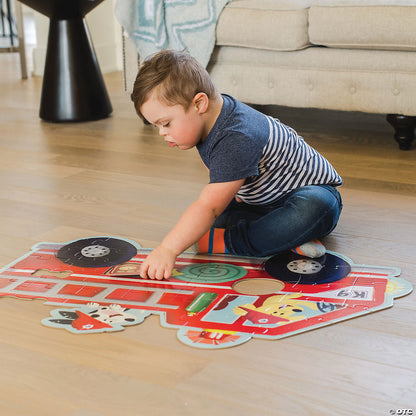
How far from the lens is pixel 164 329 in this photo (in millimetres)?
890

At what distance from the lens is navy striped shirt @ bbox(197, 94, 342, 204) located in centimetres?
105

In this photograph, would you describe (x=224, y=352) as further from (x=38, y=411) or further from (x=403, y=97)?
(x=403, y=97)

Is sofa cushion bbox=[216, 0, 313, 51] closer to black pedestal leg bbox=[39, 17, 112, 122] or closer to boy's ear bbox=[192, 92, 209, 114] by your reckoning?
black pedestal leg bbox=[39, 17, 112, 122]

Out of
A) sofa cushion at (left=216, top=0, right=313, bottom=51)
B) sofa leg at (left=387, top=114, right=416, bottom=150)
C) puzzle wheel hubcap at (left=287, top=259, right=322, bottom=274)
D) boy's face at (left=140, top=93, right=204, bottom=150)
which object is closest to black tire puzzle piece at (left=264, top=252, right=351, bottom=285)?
puzzle wheel hubcap at (left=287, top=259, right=322, bottom=274)

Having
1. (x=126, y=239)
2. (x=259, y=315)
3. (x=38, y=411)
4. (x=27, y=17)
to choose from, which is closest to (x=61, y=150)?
A: (x=126, y=239)

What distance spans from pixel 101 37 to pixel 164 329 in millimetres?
2903

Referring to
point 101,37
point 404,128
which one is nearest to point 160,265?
point 404,128

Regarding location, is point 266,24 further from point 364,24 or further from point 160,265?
point 160,265

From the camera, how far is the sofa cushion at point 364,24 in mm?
1714

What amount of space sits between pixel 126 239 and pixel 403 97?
3.23ft

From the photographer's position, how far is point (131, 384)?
756 millimetres

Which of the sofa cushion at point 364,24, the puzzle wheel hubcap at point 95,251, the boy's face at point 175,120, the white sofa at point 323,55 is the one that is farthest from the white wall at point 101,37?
the boy's face at point 175,120

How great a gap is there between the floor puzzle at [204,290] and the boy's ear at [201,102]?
0.90ft

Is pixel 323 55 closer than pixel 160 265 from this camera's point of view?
No
